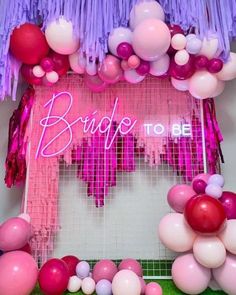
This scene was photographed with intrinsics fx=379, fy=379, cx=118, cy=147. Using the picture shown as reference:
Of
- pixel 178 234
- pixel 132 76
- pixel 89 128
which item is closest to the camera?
pixel 178 234

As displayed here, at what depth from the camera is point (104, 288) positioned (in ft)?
4.79

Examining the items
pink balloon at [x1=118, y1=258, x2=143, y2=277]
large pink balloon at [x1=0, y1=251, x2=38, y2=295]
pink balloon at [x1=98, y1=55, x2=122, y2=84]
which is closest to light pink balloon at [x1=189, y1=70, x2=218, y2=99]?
pink balloon at [x1=98, y1=55, x2=122, y2=84]

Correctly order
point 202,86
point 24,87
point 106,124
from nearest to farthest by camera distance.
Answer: point 202,86
point 106,124
point 24,87

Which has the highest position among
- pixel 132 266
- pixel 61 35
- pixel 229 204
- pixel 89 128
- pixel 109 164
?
pixel 61 35

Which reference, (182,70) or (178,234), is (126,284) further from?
(182,70)

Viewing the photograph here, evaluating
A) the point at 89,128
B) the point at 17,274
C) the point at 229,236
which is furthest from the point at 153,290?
the point at 89,128

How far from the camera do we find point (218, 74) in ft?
5.52

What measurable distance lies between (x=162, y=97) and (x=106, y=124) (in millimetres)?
309

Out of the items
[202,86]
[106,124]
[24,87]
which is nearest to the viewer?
[202,86]

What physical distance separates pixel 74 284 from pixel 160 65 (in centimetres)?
100

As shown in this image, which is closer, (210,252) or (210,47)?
(210,252)

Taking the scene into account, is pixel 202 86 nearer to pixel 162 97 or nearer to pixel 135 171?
pixel 162 97

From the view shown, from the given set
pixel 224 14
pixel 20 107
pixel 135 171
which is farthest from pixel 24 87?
pixel 224 14

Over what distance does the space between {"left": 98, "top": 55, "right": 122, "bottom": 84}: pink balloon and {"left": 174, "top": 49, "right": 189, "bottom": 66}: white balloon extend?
0.26 m
